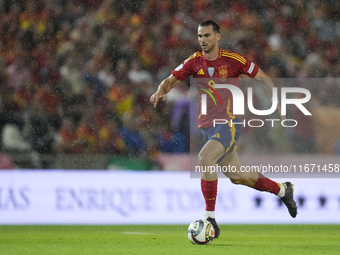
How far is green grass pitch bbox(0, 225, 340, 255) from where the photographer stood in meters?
4.89

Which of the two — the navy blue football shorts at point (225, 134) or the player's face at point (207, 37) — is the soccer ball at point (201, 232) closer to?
the navy blue football shorts at point (225, 134)

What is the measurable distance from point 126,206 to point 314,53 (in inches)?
166

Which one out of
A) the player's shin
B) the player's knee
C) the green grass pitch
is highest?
the player's knee

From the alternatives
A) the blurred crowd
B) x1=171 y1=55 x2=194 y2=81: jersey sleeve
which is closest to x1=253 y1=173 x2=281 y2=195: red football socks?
x1=171 y1=55 x2=194 y2=81: jersey sleeve

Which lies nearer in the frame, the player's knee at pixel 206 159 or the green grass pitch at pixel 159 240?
the green grass pitch at pixel 159 240

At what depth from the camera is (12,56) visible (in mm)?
9750

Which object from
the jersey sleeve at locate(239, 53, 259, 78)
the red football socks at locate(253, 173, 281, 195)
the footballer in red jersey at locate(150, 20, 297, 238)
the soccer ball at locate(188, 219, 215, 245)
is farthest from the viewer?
the red football socks at locate(253, 173, 281, 195)

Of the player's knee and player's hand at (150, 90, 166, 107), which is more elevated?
player's hand at (150, 90, 166, 107)

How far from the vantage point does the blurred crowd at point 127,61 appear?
872 cm

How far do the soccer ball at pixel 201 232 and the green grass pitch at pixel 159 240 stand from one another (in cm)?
6

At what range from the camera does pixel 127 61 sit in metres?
9.53

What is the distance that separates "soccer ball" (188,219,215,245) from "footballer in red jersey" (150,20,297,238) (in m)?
0.13

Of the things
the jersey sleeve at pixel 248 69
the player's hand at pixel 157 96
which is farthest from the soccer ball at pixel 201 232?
the jersey sleeve at pixel 248 69

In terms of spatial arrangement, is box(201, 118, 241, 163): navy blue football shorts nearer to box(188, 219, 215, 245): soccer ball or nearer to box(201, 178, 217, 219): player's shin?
box(201, 178, 217, 219): player's shin
